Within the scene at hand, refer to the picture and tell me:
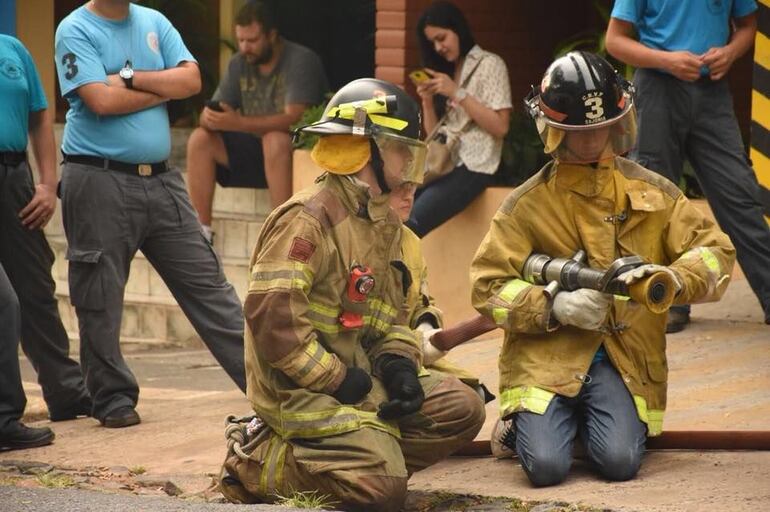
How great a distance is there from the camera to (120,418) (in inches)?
291

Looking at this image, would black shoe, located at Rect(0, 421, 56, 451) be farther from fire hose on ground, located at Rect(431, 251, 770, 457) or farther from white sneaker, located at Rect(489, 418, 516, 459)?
white sneaker, located at Rect(489, 418, 516, 459)

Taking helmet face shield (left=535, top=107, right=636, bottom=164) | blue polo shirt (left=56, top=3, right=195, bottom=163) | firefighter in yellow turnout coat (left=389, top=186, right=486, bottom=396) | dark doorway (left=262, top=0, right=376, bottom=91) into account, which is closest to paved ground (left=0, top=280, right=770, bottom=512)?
firefighter in yellow turnout coat (left=389, top=186, right=486, bottom=396)

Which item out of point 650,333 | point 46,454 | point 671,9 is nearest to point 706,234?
point 650,333

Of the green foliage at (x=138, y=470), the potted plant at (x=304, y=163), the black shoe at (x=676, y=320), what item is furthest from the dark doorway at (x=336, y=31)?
the green foliage at (x=138, y=470)

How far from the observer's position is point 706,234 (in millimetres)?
5910

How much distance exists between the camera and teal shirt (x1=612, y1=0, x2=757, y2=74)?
7777 millimetres

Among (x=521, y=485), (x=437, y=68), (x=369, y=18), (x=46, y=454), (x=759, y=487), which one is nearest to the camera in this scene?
(x=759, y=487)

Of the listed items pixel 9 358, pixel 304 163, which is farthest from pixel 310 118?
pixel 9 358

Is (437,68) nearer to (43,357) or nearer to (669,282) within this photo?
(43,357)

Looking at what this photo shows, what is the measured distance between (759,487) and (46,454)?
3.00m

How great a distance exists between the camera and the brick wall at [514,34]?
34.4 feet

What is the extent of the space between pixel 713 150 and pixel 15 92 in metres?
3.20

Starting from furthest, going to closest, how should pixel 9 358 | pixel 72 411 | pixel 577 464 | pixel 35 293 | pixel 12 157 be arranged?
pixel 72 411 < pixel 35 293 < pixel 12 157 < pixel 9 358 < pixel 577 464

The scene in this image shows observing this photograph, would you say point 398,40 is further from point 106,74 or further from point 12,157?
point 12,157
